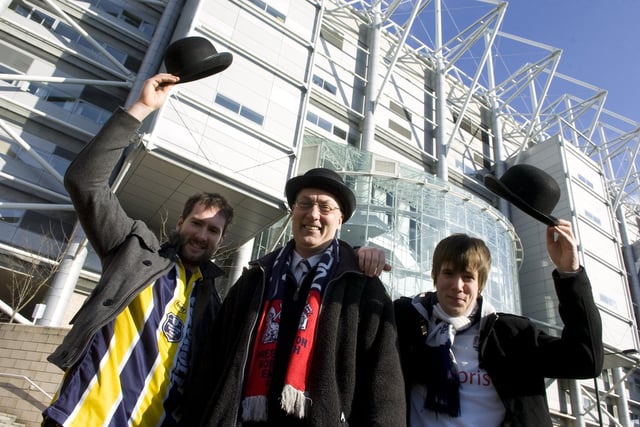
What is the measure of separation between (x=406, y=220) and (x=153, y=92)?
1269cm

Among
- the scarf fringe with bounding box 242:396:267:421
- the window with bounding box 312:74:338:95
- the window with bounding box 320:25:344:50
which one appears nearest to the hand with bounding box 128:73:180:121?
the scarf fringe with bounding box 242:396:267:421

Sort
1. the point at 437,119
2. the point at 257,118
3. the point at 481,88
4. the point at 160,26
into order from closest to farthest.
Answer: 1. the point at 257,118
2. the point at 160,26
3. the point at 437,119
4. the point at 481,88

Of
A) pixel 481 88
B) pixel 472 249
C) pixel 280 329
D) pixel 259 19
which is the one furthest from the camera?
pixel 481 88

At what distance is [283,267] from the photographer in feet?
7.72

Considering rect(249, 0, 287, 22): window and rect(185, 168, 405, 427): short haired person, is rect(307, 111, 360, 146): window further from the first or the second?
rect(185, 168, 405, 427): short haired person

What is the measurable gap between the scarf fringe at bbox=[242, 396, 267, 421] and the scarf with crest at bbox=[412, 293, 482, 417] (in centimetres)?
88

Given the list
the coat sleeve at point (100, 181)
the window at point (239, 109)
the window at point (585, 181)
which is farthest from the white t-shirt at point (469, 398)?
the window at point (585, 181)

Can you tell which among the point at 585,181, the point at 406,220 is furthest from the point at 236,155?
the point at 585,181

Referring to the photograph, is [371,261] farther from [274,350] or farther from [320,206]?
[274,350]

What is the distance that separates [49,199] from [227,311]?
47.4 ft

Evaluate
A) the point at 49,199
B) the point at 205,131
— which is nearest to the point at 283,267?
the point at 205,131

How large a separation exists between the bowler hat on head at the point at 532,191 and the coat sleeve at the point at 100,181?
1.93 m

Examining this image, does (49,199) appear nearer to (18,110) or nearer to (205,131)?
(18,110)

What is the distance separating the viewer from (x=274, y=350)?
6.56 ft
